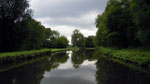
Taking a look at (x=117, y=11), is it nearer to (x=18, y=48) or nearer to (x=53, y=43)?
(x=18, y=48)

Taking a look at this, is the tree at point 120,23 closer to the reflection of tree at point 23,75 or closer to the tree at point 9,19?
the reflection of tree at point 23,75

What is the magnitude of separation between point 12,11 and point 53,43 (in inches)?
1392

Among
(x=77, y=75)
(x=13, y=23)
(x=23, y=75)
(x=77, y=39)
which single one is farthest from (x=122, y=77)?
(x=77, y=39)

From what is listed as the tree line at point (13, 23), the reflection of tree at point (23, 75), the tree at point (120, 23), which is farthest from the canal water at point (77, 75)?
the tree line at point (13, 23)

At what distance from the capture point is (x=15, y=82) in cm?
546

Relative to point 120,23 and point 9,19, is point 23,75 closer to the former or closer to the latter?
point 9,19

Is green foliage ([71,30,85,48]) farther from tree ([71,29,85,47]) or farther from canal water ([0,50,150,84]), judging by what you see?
canal water ([0,50,150,84])

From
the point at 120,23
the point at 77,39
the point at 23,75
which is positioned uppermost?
the point at 120,23

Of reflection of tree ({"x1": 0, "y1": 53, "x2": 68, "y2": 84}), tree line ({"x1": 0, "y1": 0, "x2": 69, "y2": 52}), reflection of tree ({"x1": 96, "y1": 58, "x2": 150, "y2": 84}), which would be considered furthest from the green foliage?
reflection of tree ({"x1": 96, "y1": 58, "x2": 150, "y2": 84})

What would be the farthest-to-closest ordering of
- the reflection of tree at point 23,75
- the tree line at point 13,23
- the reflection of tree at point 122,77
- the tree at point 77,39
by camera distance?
the tree at point 77,39 → the tree line at point 13,23 → the reflection of tree at point 23,75 → the reflection of tree at point 122,77

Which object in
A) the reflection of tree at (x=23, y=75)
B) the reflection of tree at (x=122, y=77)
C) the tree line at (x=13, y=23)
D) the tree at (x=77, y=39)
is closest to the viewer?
the reflection of tree at (x=122, y=77)

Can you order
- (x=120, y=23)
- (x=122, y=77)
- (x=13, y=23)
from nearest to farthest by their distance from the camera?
1. (x=122, y=77)
2. (x=120, y=23)
3. (x=13, y=23)

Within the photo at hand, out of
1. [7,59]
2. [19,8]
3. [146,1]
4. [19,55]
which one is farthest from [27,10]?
[146,1]

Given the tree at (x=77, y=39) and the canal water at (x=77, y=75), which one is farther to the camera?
the tree at (x=77, y=39)
